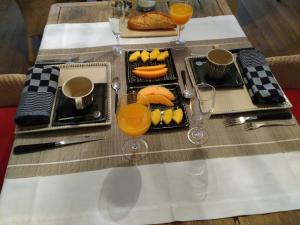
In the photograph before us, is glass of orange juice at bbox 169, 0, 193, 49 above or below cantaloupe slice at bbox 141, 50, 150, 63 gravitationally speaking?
above

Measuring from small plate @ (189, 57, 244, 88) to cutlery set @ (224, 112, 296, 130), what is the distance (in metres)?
0.14

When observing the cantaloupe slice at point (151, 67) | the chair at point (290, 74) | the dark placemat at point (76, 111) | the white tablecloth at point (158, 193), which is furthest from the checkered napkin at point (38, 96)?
the chair at point (290, 74)

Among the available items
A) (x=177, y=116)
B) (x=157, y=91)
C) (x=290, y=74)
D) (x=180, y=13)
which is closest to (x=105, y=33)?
(x=180, y=13)

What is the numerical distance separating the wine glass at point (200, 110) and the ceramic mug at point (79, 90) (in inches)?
12.5

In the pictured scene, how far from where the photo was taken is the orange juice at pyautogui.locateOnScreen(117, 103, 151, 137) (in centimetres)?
74

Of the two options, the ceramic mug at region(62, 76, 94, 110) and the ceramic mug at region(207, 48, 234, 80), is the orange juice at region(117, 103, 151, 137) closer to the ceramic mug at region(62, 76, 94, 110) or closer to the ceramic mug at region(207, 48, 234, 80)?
the ceramic mug at region(62, 76, 94, 110)

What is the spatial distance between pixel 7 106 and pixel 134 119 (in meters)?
0.74

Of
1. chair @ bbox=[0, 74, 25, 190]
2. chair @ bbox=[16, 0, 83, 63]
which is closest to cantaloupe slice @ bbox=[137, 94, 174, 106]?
chair @ bbox=[0, 74, 25, 190]

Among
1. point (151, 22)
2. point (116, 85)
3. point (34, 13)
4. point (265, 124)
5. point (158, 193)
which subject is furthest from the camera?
point (34, 13)

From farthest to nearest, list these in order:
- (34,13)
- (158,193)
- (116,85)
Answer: (34,13) → (116,85) → (158,193)

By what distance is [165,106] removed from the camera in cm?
88

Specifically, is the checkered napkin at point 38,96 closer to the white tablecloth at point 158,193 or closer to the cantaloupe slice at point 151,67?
the white tablecloth at point 158,193

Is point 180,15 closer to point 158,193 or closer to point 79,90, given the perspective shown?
point 79,90

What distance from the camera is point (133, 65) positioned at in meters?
1.01
